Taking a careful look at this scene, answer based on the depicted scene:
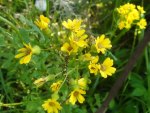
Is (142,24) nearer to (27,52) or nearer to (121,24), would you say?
(121,24)

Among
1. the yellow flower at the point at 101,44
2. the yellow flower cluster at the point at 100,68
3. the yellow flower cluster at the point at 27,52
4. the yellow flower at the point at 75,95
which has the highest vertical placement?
the yellow flower cluster at the point at 27,52

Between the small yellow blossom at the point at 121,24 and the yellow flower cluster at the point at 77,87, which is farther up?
the small yellow blossom at the point at 121,24

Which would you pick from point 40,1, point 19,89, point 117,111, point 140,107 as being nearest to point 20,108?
point 19,89

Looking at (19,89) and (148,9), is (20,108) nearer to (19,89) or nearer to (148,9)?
(19,89)

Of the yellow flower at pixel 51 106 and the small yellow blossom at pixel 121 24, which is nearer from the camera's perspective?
the yellow flower at pixel 51 106

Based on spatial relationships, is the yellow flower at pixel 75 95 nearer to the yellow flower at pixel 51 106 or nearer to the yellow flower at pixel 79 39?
the yellow flower at pixel 51 106

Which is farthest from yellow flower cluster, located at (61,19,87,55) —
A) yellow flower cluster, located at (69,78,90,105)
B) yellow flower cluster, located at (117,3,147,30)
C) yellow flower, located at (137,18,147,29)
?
yellow flower, located at (137,18,147,29)

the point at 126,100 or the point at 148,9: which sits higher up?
the point at 148,9

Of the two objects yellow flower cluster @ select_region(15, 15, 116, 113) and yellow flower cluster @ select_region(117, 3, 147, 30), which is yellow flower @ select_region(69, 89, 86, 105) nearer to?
yellow flower cluster @ select_region(15, 15, 116, 113)

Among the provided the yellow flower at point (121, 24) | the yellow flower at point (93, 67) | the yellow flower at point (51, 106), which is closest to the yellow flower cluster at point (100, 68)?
the yellow flower at point (93, 67)
